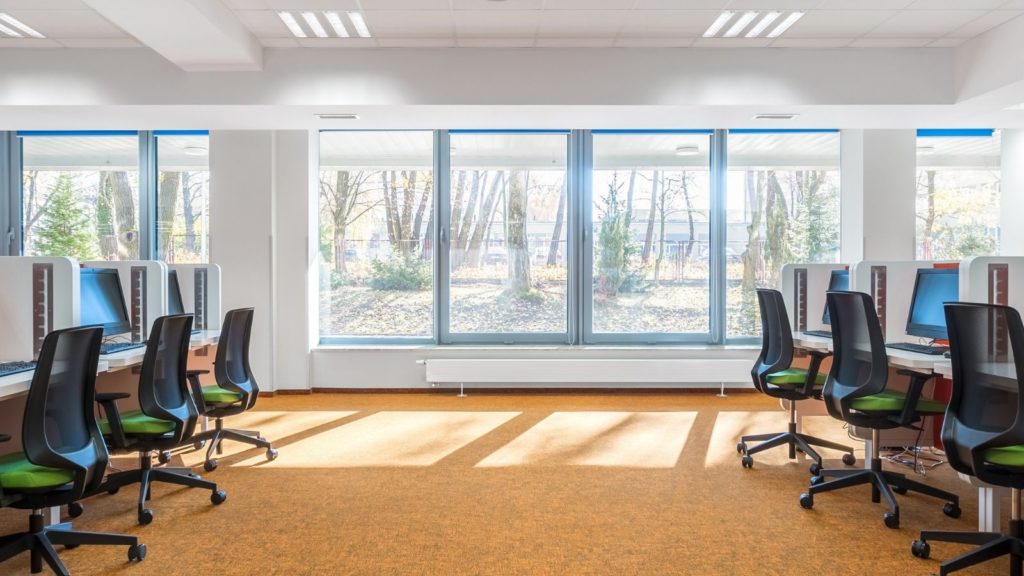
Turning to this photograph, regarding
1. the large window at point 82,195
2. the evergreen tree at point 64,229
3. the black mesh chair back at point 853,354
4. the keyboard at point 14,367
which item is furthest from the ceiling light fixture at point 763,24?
→ the evergreen tree at point 64,229

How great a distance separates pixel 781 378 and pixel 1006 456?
1.82 m

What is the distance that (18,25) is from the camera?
4.60m

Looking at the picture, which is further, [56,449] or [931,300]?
[931,300]

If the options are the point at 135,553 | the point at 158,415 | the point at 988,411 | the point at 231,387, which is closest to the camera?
the point at 988,411

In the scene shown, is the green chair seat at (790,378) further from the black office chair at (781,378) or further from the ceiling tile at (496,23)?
the ceiling tile at (496,23)

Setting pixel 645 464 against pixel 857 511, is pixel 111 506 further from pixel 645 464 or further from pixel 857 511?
pixel 857 511

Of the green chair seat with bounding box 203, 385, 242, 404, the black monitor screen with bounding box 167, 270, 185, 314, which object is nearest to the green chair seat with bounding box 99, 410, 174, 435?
the green chair seat with bounding box 203, 385, 242, 404

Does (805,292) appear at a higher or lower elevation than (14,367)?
higher

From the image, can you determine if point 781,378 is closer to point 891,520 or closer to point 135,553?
point 891,520

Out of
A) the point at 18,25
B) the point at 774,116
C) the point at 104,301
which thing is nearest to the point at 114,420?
the point at 104,301

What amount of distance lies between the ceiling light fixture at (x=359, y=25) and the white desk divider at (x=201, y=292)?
7.20ft

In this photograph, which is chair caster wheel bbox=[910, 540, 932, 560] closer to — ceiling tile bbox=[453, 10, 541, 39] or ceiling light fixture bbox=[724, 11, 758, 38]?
ceiling light fixture bbox=[724, 11, 758, 38]

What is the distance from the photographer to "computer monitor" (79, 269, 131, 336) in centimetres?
401

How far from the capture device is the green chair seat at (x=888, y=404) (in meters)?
3.39
